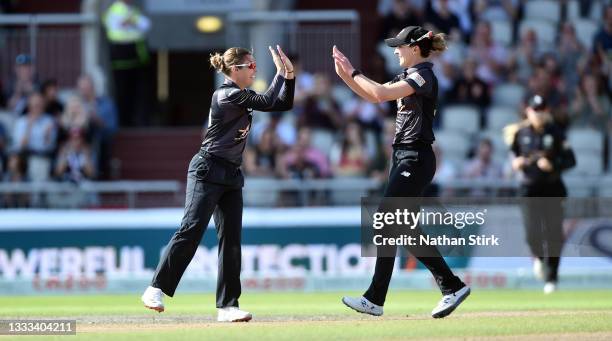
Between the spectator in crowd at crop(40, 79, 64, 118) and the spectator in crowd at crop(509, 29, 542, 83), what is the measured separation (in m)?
7.30

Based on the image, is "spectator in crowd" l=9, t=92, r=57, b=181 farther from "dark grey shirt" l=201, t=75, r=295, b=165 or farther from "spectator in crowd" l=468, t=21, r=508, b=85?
"dark grey shirt" l=201, t=75, r=295, b=165

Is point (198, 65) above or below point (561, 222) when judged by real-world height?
above

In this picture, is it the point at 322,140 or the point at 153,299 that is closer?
the point at 153,299

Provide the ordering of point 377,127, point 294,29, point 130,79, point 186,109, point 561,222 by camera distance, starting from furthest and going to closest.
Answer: point 186,109 → point 130,79 → point 294,29 → point 377,127 → point 561,222

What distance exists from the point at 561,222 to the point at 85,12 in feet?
34.4

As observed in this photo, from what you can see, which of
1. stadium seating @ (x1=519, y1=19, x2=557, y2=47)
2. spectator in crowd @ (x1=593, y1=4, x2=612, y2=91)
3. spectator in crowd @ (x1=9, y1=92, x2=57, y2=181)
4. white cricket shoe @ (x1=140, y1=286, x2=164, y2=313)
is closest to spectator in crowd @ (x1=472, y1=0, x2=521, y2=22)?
stadium seating @ (x1=519, y1=19, x2=557, y2=47)

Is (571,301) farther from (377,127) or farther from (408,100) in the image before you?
(377,127)

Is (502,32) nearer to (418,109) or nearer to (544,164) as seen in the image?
(544,164)

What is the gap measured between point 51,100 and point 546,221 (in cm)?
862

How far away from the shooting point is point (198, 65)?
29422 mm

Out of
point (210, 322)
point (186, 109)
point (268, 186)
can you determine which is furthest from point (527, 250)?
point (186, 109)

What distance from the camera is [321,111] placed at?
23.1 m

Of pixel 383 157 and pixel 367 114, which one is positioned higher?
pixel 367 114

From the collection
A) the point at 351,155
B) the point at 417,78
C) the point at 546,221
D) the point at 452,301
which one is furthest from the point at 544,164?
the point at 417,78
